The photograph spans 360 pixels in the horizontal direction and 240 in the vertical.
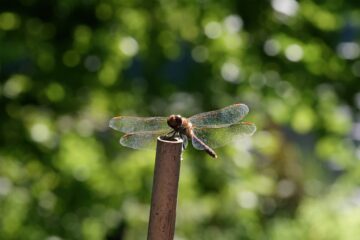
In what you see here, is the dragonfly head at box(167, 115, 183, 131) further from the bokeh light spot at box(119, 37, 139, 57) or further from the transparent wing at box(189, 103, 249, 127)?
the bokeh light spot at box(119, 37, 139, 57)

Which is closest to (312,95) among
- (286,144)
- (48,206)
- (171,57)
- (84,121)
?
(171,57)

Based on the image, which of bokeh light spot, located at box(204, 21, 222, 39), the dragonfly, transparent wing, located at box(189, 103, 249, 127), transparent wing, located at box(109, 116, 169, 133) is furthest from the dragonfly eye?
bokeh light spot, located at box(204, 21, 222, 39)

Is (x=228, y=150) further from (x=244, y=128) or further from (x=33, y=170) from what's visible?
(x=244, y=128)

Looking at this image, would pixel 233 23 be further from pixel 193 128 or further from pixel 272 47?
pixel 193 128

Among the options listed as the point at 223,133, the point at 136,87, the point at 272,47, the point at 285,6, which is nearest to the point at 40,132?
the point at 136,87

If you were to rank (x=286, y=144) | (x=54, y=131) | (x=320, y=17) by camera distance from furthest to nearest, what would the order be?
(x=286, y=144), (x=54, y=131), (x=320, y=17)

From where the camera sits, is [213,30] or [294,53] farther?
[213,30]

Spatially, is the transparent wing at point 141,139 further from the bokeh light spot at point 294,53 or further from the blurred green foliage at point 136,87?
the bokeh light spot at point 294,53
